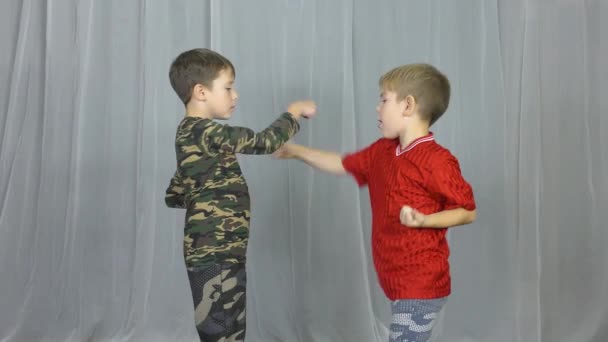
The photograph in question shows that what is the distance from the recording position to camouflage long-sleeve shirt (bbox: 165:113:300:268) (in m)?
1.61

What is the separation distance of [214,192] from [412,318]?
0.57 metres

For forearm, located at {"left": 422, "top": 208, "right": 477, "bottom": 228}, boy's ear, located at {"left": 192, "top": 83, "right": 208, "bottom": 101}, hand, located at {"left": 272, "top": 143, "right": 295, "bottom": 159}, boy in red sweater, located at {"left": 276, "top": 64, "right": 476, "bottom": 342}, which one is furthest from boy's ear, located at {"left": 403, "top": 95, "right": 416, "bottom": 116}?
boy's ear, located at {"left": 192, "top": 83, "right": 208, "bottom": 101}

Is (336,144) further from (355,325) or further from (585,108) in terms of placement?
(585,108)

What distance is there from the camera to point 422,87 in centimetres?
155

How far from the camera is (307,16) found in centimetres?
243

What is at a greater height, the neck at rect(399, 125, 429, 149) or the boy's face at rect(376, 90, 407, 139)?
the boy's face at rect(376, 90, 407, 139)

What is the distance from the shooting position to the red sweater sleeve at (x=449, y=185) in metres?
1.46

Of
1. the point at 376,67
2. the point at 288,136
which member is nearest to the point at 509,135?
the point at 376,67

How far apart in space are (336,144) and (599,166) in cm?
91

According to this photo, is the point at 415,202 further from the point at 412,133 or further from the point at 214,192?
the point at 214,192

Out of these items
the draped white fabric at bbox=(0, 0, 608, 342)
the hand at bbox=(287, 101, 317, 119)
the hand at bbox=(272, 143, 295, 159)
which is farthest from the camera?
the draped white fabric at bbox=(0, 0, 608, 342)

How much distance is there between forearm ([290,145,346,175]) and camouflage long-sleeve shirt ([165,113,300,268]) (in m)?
0.15

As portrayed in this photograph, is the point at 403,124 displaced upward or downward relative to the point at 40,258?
upward

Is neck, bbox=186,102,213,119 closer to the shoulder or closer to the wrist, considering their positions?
the wrist
